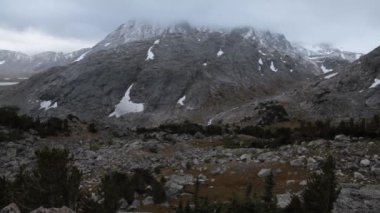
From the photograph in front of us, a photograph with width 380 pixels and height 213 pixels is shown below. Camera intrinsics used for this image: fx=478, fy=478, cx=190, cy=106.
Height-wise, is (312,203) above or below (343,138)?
below

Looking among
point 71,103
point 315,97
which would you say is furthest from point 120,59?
point 315,97

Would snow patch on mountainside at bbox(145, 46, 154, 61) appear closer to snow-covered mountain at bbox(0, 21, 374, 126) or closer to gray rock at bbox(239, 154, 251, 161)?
snow-covered mountain at bbox(0, 21, 374, 126)

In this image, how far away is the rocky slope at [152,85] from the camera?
140 metres

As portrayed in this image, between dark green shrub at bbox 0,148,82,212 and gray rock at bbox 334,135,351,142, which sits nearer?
dark green shrub at bbox 0,148,82,212

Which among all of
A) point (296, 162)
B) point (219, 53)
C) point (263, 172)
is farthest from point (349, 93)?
point (219, 53)

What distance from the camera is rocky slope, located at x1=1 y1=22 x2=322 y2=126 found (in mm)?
139625

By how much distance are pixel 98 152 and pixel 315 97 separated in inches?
3228

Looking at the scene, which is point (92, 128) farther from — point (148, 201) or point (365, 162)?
point (365, 162)

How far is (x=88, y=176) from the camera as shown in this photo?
106 ft

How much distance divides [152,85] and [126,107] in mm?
16771

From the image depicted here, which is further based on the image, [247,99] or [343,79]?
[247,99]

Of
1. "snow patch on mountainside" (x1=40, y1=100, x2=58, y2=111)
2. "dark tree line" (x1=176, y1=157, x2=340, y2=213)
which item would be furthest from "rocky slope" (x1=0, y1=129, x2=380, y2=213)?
"snow patch on mountainside" (x1=40, y1=100, x2=58, y2=111)

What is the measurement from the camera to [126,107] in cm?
13988

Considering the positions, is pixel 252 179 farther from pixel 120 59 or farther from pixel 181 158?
pixel 120 59
